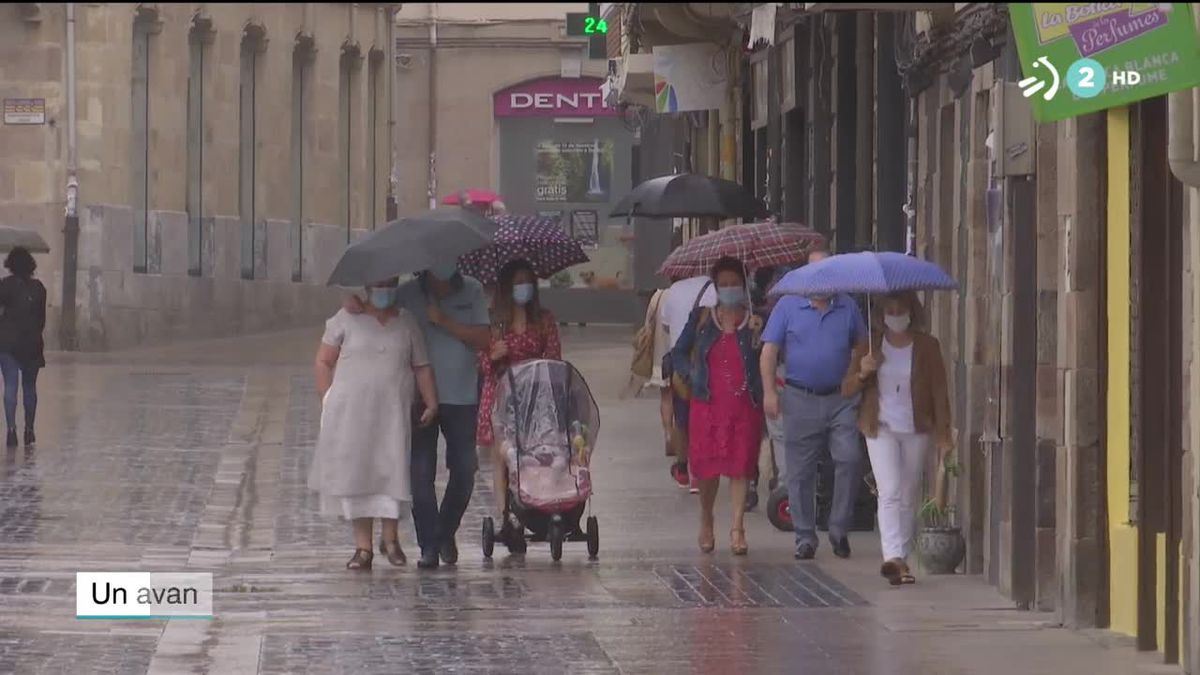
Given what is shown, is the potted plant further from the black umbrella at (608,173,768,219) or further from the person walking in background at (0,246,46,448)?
the person walking in background at (0,246,46,448)

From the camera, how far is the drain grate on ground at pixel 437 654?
1077 cm

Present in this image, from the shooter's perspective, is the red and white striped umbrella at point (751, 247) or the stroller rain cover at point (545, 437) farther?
the red and white striped umbrella at point (751, 247)

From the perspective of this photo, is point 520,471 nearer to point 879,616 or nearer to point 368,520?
point 368,520

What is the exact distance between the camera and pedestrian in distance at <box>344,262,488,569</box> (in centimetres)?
1461

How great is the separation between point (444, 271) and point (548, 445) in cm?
106

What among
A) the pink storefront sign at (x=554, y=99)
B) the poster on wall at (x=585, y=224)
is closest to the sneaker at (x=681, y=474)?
the poster on wall at (x=585, y=224)

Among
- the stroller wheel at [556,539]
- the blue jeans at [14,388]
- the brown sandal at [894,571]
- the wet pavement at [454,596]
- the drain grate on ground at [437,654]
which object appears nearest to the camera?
the drain grate on ground at [437,654]

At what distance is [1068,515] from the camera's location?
39.9 feet

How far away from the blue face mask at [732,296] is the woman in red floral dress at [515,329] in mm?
904

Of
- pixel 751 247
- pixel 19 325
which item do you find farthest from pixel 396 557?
pixel 19 325

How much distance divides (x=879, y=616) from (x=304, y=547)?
166 inches

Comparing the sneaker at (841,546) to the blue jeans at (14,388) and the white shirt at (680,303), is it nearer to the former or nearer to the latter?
the white shirt at (680,303)

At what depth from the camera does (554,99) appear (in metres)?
55.6

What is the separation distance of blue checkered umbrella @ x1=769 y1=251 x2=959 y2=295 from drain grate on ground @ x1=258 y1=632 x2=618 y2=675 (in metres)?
3.01
